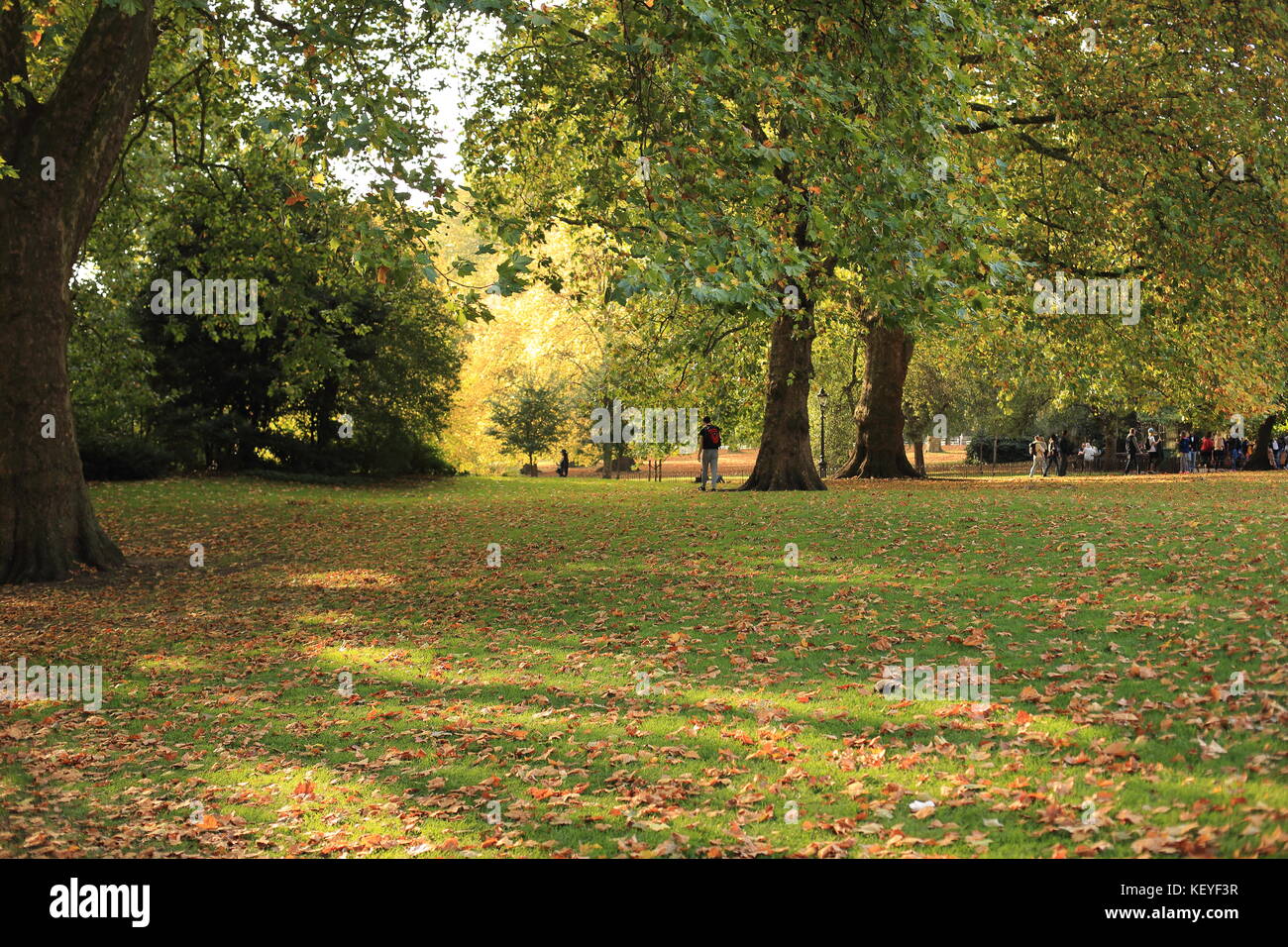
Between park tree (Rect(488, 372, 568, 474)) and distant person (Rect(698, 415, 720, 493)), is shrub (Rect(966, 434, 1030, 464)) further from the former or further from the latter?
distant person (Rect(698, 415, 720, 493))

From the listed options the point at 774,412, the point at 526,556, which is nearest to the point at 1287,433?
the point at 774,412

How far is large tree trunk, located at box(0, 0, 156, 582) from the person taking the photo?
1480 centimetres

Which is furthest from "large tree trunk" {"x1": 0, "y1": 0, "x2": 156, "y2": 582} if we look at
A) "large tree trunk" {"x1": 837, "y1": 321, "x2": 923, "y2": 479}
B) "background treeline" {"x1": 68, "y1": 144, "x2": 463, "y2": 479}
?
"large tree trunk" {"x1": 837, "y1": 321, "x2": 923, "y2": 479}

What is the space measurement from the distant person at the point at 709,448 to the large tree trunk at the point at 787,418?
1.55 m

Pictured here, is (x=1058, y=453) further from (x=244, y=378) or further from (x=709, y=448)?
(x=244, y=378)

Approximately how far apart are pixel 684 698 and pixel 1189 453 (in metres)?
41.9

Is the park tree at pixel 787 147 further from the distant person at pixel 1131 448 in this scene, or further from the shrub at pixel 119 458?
the distant person at pixel 1131 448

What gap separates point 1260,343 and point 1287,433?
37.6m

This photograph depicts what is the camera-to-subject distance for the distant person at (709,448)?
2656 cm

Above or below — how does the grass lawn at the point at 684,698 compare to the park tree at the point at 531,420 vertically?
below

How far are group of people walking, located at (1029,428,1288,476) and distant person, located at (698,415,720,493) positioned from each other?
1839 centimetres

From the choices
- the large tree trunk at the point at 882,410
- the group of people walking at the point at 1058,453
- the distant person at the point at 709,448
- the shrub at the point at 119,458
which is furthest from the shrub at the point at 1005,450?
the shrub at the point at 119,458

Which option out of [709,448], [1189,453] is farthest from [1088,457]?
[709,448]
